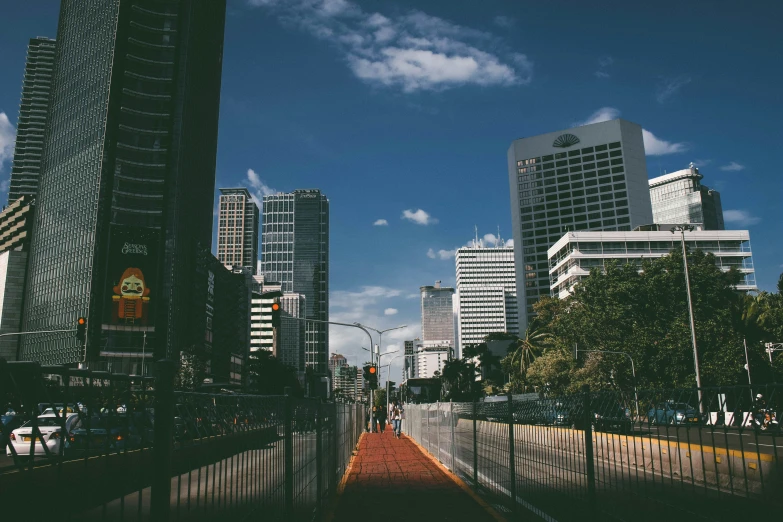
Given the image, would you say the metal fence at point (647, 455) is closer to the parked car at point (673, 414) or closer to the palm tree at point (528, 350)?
the parked car at point (673, 414)

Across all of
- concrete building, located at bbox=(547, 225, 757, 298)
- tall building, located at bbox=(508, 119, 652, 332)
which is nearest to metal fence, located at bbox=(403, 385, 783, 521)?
concrete building, located at bbox=(547, 225, 757, 298)

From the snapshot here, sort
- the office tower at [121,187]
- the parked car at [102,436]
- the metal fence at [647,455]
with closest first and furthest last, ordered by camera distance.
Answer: the parked car at [102,436] < the metal fence at [647,455] < the office tower at [121,187]

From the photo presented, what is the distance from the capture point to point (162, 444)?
7.33ft

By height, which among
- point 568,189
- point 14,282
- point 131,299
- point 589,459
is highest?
point 568,189

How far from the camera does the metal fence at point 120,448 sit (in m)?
1.54

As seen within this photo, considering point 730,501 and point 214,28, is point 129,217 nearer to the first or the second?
point 214,28

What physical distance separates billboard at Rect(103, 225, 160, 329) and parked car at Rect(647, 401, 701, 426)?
10109cm

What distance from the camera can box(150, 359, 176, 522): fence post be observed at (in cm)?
217

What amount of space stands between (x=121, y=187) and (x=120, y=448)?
115586 mm

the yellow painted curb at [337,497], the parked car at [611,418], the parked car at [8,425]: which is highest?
the parked car at [8,425]

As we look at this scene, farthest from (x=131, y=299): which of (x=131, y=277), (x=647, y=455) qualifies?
(x=647, y=455)

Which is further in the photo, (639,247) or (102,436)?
(639,247)

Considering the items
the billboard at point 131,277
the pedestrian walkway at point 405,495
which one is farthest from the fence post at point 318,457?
the billboard at point 131,277

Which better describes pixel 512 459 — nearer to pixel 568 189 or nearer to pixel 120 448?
pixel 120 448
